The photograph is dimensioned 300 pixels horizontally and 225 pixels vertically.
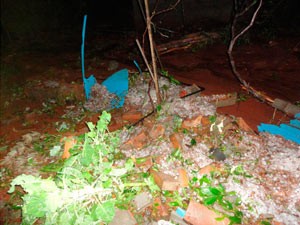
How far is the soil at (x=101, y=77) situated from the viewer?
389 cm

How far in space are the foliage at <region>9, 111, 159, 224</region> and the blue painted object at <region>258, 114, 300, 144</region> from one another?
5.77 feet

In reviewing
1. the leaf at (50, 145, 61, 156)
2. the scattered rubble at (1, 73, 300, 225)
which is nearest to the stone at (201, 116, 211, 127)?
the scattered rubble at (1, 73, 300, 225)

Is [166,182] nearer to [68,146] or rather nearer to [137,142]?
[137,142]

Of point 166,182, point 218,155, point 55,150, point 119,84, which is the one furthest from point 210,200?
point 119,84

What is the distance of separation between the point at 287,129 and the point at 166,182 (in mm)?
1834

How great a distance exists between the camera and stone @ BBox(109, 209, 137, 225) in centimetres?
227

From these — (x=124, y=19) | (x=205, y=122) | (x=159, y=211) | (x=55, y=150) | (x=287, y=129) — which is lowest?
(x=159, y=211)

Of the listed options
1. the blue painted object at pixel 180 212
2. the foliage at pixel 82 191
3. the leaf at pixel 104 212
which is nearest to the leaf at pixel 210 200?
the blue painted object at pixel 180 212

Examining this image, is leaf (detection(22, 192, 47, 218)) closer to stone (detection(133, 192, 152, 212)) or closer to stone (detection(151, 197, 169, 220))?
stone (detection(133, 192, 152, 212))

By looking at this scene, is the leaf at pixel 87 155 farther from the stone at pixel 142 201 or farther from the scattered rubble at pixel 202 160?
the stone at pixel 142 201

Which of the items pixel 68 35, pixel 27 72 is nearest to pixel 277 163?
pixel 27 72

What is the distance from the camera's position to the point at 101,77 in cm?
493


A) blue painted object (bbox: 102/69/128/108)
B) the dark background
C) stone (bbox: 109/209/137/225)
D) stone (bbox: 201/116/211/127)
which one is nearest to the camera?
stone (bbox: 109/209/137/225)

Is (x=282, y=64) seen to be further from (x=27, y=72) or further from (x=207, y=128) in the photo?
(x=27, y=72)
